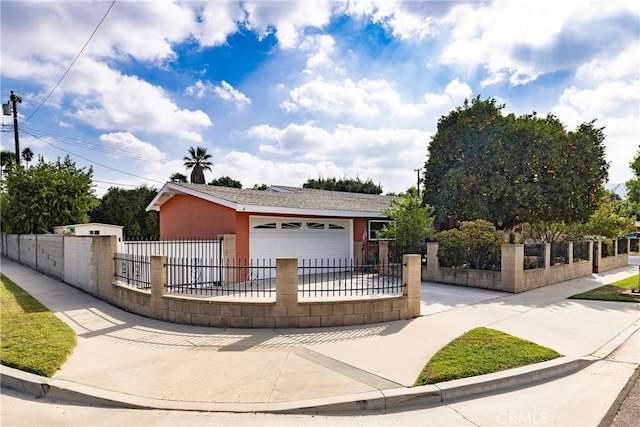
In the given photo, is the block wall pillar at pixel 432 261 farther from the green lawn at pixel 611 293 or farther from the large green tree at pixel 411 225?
the green lawn at pixel 611 293

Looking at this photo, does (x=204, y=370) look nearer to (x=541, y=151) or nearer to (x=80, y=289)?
(x=80, y=289)

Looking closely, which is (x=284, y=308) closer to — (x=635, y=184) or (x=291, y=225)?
(x=291, y=225)

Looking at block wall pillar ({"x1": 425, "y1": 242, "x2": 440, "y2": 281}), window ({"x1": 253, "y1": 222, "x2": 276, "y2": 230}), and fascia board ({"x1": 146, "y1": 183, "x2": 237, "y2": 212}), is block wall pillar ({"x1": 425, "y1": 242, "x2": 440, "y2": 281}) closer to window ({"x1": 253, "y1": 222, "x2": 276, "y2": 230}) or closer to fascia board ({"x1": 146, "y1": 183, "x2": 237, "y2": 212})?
window ({"x1": 253, "y1": 222, "x2": 276, "y2": 230})

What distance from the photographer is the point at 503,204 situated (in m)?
15.7

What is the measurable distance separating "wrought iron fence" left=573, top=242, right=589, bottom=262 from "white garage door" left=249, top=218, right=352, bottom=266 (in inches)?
360

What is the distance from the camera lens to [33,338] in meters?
6.34

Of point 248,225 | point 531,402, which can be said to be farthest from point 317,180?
point 531,402

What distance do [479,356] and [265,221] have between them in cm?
942

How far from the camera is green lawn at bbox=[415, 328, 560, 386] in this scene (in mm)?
4957

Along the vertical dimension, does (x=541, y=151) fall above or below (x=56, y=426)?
above

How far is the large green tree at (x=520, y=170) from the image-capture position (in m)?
15.2

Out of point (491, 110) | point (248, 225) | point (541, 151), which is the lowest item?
point (248, 225)

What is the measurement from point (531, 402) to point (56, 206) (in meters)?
22.4

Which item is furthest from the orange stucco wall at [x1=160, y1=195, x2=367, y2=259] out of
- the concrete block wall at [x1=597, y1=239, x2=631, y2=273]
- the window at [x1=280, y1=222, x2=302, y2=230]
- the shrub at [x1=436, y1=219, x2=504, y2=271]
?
the concrete block wall at [x1=597, y1=239, x2=631, y2=273]
